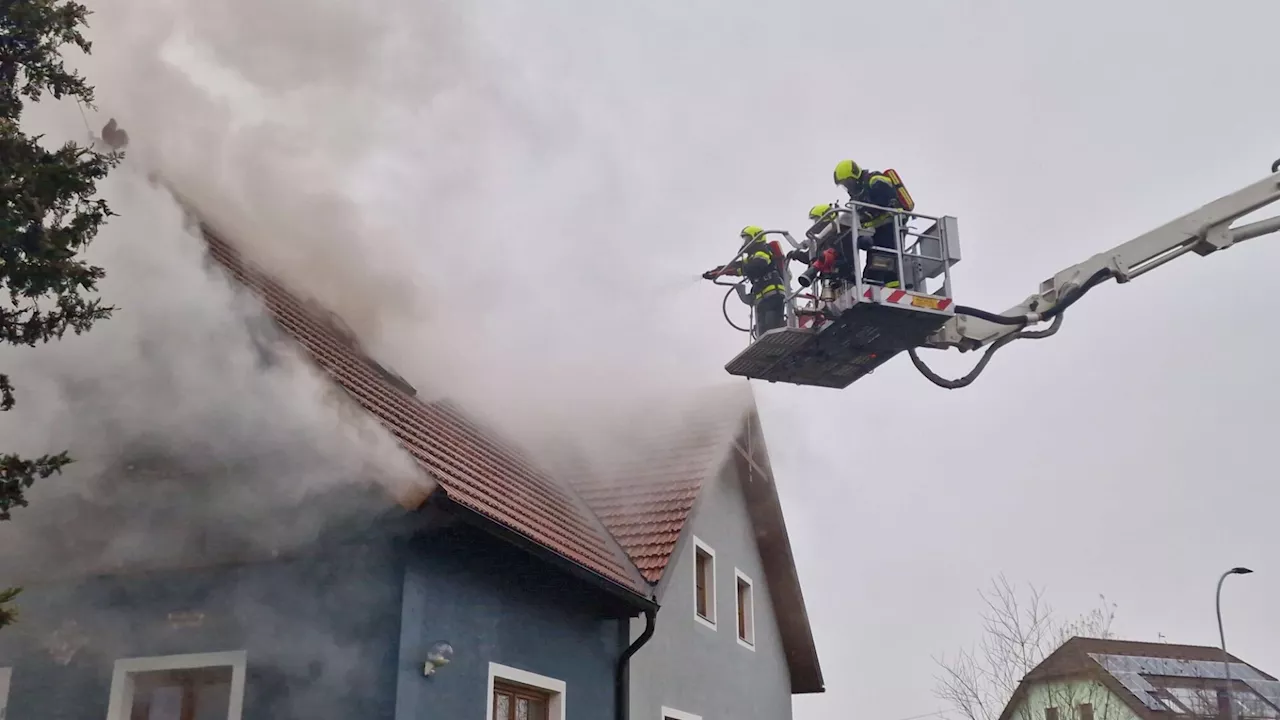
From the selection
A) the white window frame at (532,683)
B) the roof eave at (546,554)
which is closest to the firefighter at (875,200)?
the roof eave at (546,554)

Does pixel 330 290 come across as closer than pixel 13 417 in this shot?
No

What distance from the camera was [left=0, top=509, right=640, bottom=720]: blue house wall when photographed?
7012 mm

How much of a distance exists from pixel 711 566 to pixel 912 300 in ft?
15.9

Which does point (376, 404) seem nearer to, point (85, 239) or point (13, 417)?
point (13, 417)

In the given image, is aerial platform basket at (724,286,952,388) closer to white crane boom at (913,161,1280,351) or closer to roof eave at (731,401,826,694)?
white crane boom at (913,161,1280,351)

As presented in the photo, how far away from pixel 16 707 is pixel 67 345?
2403 millimetres

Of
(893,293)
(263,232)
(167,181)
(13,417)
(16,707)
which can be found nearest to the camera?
(13,417)

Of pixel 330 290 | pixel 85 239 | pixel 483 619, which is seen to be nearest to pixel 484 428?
pixel 330 290

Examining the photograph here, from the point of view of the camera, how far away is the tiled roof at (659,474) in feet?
34.9

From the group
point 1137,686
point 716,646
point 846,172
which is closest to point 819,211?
point 846,172

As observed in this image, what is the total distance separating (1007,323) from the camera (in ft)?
30.7

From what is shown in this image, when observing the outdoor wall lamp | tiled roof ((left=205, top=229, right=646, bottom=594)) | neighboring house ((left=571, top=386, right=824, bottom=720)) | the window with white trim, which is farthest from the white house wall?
the window with white trim

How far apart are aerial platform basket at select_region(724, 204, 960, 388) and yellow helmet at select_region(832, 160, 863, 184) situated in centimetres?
48

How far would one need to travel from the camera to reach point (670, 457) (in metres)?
12.3
